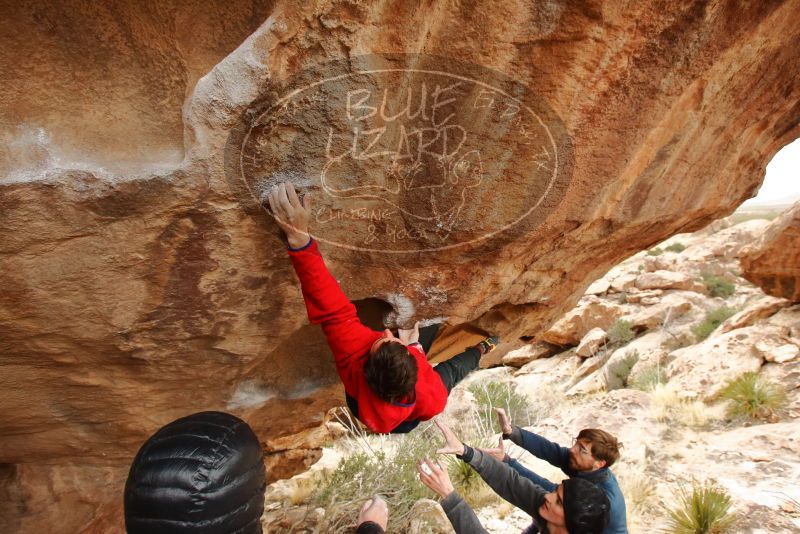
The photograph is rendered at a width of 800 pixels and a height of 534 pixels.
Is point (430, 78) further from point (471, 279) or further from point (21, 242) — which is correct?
point (21, 242)

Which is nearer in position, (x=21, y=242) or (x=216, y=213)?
(x=21, y=242)

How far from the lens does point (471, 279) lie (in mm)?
2785

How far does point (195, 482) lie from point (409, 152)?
1516 millimetres

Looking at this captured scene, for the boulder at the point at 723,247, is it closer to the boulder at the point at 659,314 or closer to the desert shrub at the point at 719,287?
the desert shrub at the point at 719,287

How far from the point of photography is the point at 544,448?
3.13 metres

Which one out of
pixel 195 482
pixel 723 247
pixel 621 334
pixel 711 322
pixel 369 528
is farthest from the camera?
pixel 723 247

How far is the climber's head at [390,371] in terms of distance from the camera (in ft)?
6.79

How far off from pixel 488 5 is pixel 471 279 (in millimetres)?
1455

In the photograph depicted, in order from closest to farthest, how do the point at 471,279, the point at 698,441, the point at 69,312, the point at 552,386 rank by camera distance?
1. the point at 69,312
2. the point at 471,279
3. the point at 698,441
4. the point at 552,386

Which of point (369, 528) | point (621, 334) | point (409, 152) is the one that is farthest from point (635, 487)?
point (621, 334)

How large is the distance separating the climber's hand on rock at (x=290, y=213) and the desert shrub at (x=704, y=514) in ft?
14.2

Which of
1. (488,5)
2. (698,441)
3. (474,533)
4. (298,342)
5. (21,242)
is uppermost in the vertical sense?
(488,5)

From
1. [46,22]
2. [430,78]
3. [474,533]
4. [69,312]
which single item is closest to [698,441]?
[474,533]

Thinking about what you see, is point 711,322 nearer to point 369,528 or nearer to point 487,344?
point 487,344
